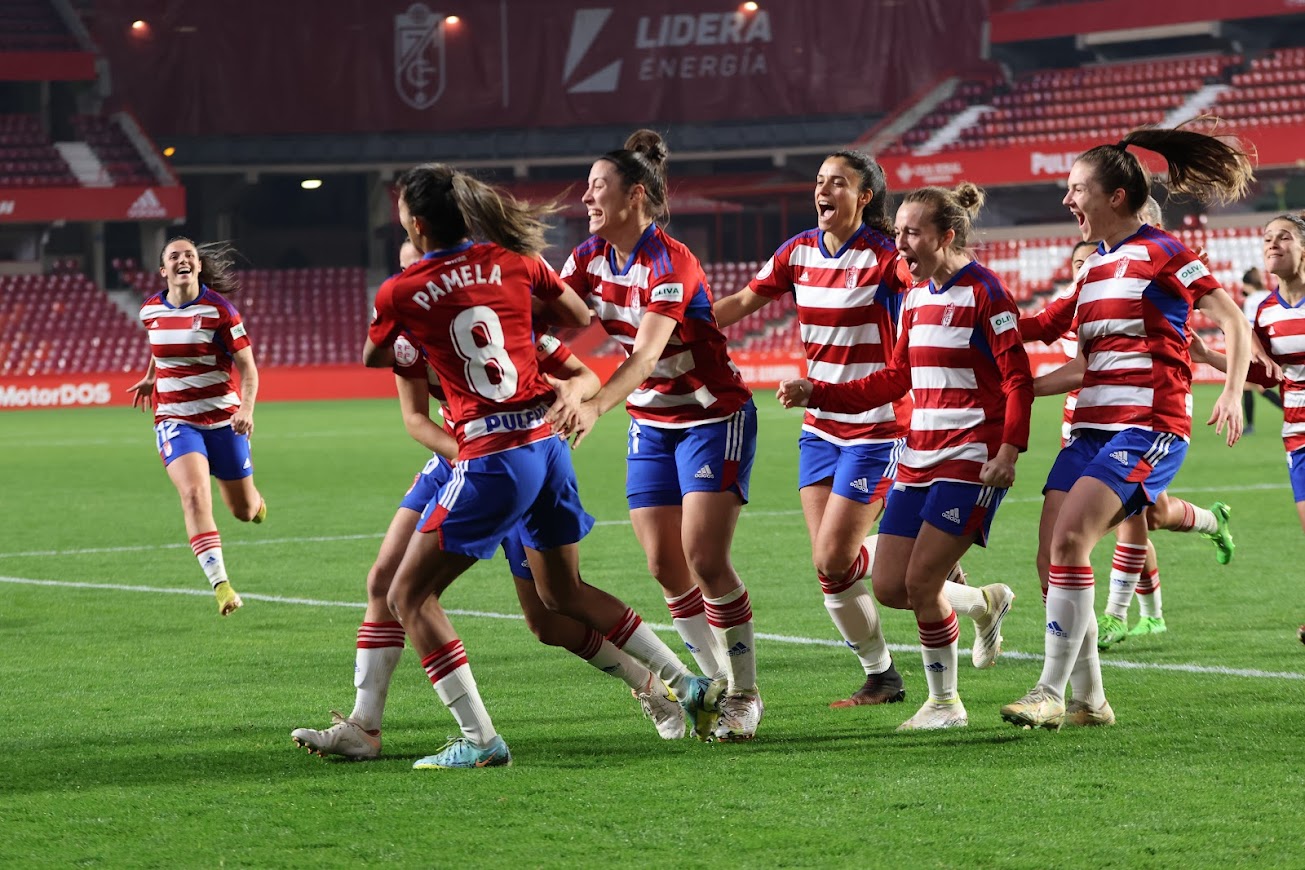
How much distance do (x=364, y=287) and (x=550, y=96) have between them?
Result: 654cm

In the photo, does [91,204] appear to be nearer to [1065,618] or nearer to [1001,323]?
[1001,323]

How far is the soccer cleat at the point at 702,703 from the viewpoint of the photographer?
5574 millimetres

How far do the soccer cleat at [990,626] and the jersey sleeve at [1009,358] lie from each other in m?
1.50

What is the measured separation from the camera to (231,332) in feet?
32.2

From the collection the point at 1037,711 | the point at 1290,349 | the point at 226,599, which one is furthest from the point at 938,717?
the point at 226,599

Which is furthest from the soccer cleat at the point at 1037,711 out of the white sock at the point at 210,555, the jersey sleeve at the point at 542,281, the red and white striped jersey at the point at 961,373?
the white sock at the point at 210,555

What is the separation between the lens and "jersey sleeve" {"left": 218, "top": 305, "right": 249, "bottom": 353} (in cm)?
983

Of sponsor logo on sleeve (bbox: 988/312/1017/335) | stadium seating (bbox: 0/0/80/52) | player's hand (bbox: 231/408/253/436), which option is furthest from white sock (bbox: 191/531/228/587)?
stadium seating (bbox: 0/0/80/52)

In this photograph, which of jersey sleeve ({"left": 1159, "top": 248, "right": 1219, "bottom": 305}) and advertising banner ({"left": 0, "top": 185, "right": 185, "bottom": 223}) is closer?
jersey sleeve ({"left": 1159, "top": 248, "right": 1219, "bottom": 305})

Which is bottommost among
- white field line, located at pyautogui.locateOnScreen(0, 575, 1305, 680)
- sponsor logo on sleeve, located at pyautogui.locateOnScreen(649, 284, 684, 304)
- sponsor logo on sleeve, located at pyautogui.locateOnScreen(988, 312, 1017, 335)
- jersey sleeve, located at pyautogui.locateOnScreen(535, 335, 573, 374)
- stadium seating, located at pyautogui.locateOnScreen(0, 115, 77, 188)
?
white field line, located at pyautogui.locateOnScreen(0, 575, 1305, 680)

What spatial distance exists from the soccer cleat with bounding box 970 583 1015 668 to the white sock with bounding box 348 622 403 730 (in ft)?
8.82

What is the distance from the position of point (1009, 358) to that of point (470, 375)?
177 centimetres

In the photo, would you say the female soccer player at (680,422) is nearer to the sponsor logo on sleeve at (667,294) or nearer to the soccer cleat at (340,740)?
the sponsor logo on sleeve at (667,294)

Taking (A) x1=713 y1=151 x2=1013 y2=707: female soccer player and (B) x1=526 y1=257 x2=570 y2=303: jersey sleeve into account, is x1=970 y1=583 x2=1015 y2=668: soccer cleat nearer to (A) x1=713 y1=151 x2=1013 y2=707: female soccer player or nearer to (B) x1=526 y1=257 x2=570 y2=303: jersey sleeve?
(A) x1=713 y1=151 x2=1013 y2=707: female soccer player
